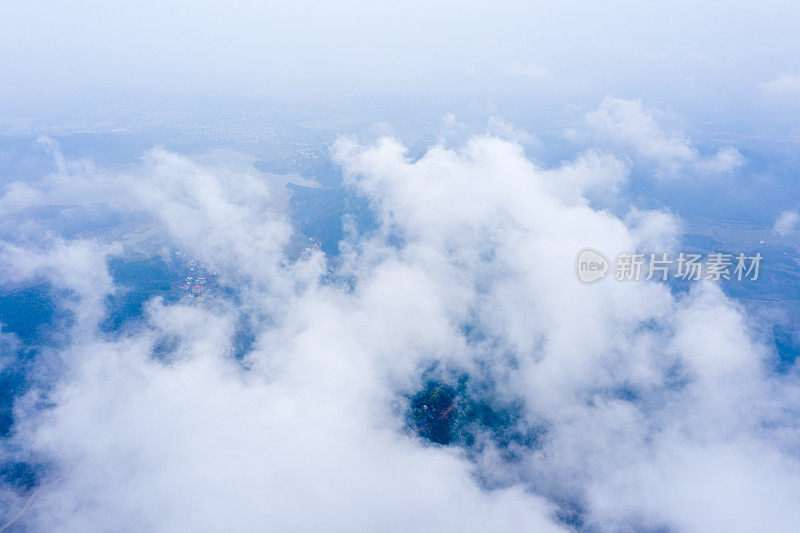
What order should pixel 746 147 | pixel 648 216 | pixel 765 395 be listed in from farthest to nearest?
pixel 746 147 → pixel 648 216 → pixel 765 395

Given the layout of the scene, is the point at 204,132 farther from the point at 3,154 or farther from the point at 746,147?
the point at 746,147

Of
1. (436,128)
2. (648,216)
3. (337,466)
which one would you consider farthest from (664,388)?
(436,128)

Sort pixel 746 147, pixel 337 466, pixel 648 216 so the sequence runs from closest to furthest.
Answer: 1. pixel 337 466
2. pixel 648 216
3. pixel 746 147

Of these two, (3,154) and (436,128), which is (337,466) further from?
(3,154)

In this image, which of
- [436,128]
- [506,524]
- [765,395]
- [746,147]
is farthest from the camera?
[436,128]

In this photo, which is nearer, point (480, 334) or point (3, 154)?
point (480, 334)

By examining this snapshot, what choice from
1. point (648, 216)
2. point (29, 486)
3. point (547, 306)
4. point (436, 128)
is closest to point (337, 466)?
point (29, 486)

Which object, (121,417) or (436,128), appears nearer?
(121,417)

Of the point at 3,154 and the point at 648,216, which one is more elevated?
the point at 648,216

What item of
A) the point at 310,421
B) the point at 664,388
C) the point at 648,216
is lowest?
the point at 310,421
